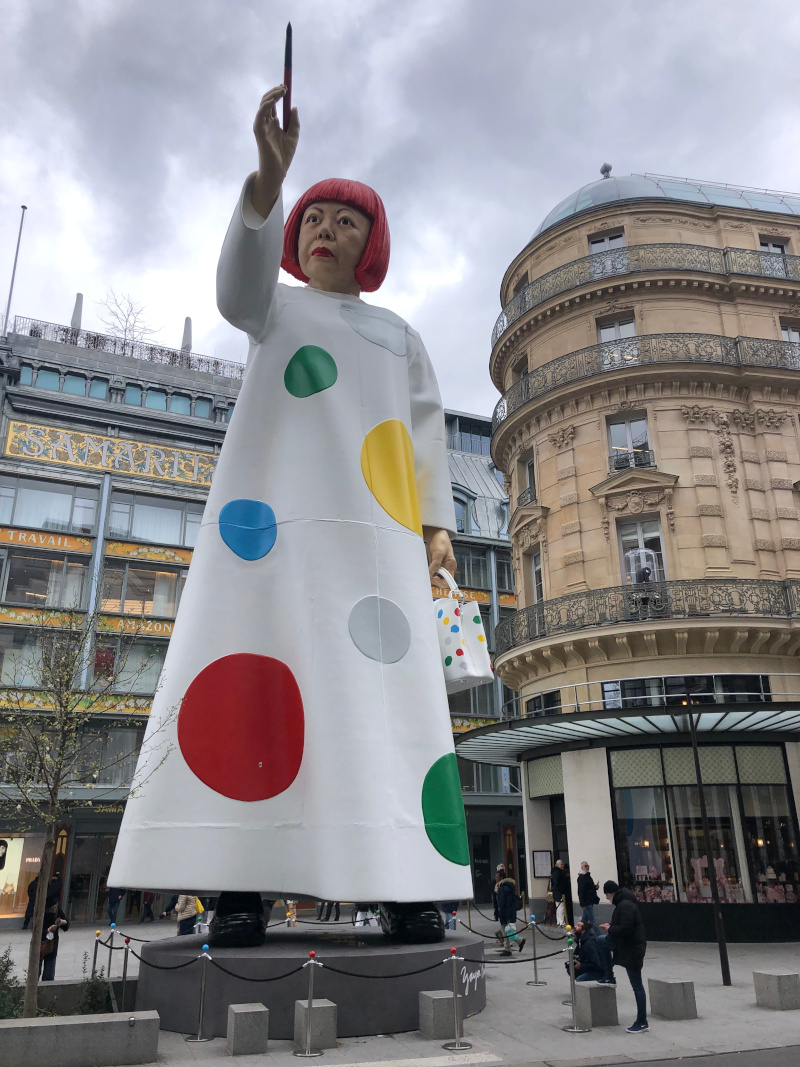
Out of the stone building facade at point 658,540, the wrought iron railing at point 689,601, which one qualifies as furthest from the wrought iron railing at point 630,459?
the wrought iron railing at point 689,601

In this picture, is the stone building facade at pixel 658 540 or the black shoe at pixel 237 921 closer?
the black shoe at pixel 237 921

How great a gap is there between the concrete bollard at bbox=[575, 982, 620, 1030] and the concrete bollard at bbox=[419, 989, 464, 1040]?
187 cm

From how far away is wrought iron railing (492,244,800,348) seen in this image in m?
20.8

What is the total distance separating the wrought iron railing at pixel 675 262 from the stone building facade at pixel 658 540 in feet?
0.18

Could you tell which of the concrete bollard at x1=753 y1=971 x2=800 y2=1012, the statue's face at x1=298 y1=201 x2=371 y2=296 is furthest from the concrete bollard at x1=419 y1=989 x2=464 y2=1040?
the statue's face at x1=298 y1=201 x2=371 y2=296

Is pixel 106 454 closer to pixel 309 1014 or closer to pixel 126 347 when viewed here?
pixel 126 347

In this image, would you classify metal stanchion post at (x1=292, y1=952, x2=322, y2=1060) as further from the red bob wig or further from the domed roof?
the domed roof

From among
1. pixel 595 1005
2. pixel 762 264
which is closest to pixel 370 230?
pixel 595 1005

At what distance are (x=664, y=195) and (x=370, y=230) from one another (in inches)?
683

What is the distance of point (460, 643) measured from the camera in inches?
311

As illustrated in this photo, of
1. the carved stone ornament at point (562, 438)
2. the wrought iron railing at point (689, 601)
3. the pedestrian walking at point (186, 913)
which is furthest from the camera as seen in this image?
the carved stone ornament at point (562, 438)

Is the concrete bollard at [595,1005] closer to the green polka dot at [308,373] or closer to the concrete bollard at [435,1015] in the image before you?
the concrete bollard at [435,1015]

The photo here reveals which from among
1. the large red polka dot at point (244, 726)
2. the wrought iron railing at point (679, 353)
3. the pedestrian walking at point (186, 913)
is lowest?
the pedestrian walking at point (186, 913)

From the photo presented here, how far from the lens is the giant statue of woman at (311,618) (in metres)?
6.26
